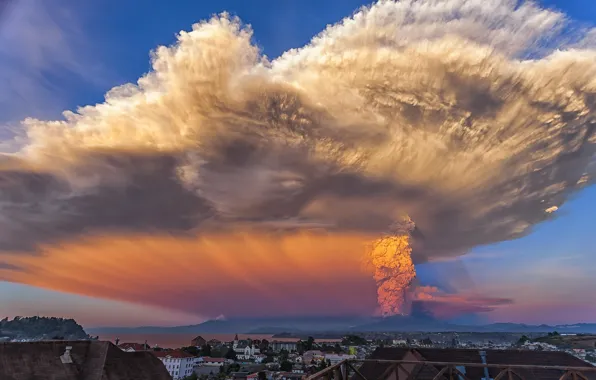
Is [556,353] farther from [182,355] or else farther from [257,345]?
[257,345]

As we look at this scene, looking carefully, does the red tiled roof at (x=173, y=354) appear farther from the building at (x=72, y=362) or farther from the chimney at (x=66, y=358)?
the chimney at (x=66, y=358)

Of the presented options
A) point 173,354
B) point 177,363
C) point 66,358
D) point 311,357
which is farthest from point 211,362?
point 66,358

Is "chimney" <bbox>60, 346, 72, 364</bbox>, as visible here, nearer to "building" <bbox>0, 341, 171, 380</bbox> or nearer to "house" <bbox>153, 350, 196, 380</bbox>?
"building" <bbox>0, 341, 171, 380</bbox>

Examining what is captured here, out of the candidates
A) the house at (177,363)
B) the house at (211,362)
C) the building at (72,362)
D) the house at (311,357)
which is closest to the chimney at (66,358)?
the building at (72,362)

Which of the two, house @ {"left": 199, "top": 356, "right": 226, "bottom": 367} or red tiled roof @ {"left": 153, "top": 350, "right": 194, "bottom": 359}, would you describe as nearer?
red tiled roof @ {"left": 153, "top": 350, "right": 194, "bottom": 359}

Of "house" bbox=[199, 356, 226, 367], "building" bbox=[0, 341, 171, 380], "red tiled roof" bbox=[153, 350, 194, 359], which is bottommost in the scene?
"house" bbox=[199, 356, 226, 367]

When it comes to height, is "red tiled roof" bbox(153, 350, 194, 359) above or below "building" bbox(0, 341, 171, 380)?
below

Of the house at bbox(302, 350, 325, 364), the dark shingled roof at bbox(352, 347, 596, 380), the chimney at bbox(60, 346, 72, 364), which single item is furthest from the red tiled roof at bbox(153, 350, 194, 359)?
the dark shingled roof at bbox(352, 347, 596, 380)
